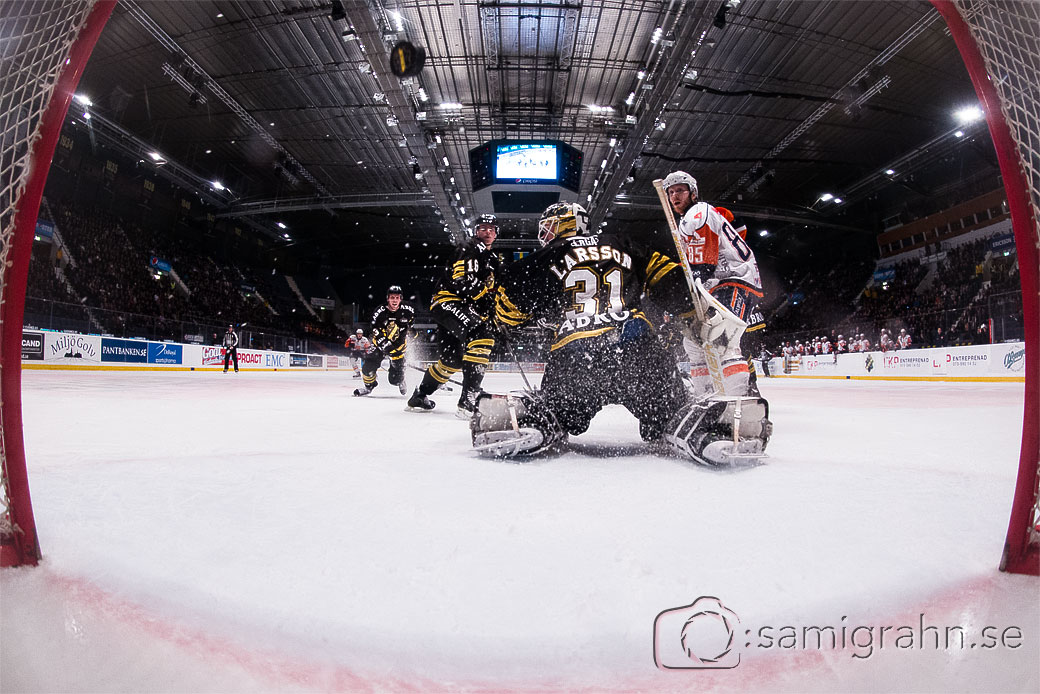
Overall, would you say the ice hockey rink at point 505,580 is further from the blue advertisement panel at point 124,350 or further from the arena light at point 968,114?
the arena light at point 968,114

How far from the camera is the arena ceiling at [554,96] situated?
940 centimetres

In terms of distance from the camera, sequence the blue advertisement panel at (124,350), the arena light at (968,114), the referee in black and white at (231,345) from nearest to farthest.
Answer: the blue advertisement panel at (124,350), the arena light at (968,114), the referee in black and white at (231,345)

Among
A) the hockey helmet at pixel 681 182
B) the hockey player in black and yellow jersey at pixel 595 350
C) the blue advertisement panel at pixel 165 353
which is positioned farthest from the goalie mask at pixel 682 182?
the blue advertisement panel at pixel 165 353

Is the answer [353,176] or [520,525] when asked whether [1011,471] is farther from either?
[353,176]

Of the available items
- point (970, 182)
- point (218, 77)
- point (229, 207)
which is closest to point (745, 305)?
point (218, 77)

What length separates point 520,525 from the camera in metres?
1.19

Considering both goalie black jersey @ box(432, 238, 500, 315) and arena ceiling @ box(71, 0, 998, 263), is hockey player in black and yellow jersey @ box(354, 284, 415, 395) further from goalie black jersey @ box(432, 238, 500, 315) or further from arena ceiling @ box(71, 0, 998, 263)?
arena ceiling @ box(71, 0, 998, 263)

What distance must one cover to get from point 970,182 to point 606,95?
14000mm

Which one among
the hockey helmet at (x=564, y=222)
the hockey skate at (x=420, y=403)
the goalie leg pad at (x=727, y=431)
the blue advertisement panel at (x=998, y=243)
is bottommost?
the hockey skate at (x=420, y=403)

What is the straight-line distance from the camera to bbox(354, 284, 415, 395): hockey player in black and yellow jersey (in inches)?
265

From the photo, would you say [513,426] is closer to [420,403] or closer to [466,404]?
[466,404]

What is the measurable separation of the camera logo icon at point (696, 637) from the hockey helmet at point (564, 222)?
1846mm

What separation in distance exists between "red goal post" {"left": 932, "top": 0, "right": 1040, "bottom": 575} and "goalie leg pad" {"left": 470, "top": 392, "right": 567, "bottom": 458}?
1.39 meters

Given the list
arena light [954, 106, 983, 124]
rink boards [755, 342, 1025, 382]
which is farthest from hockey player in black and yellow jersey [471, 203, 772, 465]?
arena light [954, 106, 983, 124]
